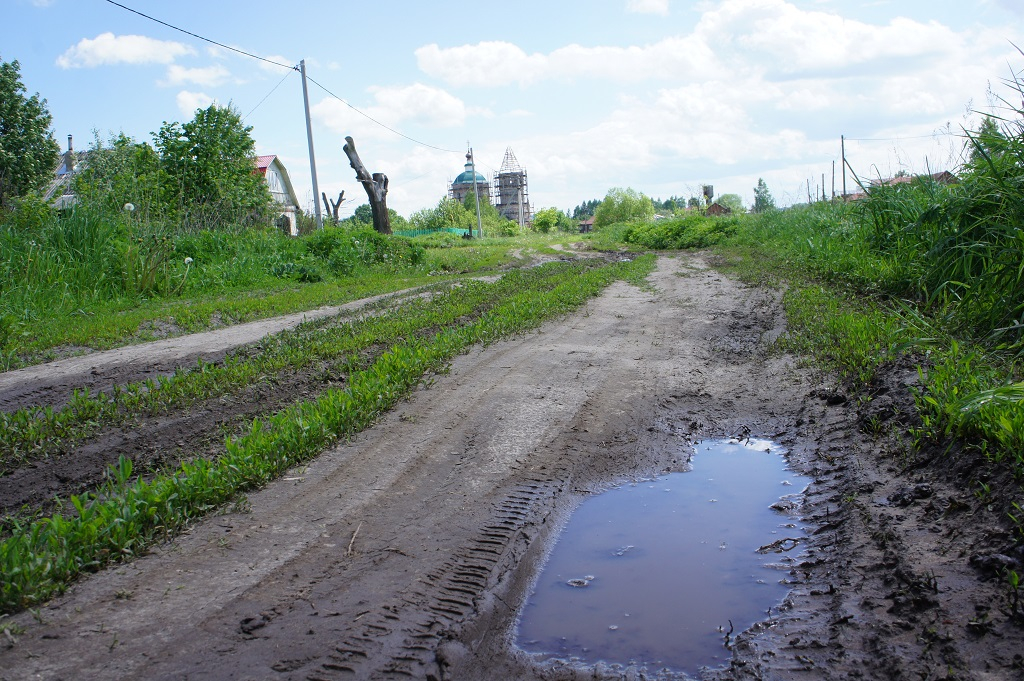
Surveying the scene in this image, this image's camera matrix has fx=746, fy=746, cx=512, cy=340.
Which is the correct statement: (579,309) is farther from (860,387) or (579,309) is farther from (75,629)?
(75,629)

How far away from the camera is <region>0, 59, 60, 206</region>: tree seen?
29.7 metres

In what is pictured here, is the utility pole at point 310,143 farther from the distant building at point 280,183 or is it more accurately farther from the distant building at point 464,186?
the distant building at point 464,186

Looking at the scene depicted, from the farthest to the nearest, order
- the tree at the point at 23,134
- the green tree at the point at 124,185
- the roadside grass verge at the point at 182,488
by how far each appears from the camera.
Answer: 1. the tree at the point at 23,134
2. the green tree at the point at 124,185
3. the roadside grass verge at the point at 182,488

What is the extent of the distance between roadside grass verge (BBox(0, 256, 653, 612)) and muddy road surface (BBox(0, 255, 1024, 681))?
123 millimetres

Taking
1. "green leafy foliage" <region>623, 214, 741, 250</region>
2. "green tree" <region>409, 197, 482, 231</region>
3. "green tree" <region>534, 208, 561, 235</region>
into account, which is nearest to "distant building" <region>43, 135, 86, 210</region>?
"green leafy foliage" <region>623, 214, 741, 250</region>

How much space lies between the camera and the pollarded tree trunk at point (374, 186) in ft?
91.1

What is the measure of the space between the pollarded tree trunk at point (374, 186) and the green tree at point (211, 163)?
12.3 feet

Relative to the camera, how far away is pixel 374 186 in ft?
92.8

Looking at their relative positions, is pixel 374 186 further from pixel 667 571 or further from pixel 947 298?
pixel 667 571

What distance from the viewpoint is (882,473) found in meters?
4.18

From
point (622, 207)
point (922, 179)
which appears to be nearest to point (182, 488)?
point (922, 179)

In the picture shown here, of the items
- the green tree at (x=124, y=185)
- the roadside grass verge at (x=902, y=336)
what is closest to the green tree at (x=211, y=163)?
the green tree at (x=124, y=185)

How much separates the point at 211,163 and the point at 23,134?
10641 mm

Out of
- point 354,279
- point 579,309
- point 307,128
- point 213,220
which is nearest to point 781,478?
point 579,309
